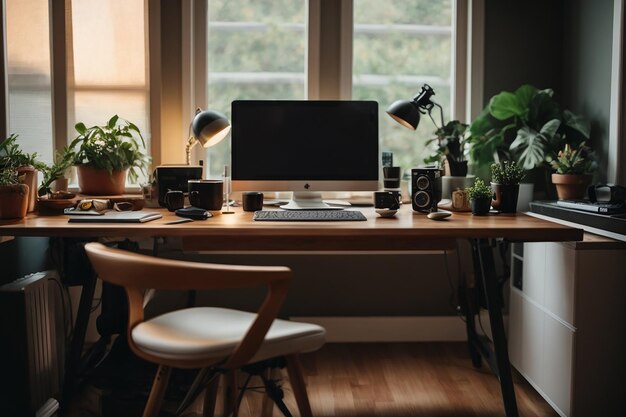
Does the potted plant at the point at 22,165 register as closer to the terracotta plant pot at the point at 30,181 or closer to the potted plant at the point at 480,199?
the terracotta plant pot at the point at 30,181

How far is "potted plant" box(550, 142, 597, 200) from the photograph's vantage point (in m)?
2.62

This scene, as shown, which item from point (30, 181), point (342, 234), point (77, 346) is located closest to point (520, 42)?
point (342, 234)

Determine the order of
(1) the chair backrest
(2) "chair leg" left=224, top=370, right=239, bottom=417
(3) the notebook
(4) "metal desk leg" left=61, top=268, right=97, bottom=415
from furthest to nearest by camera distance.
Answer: (4) "metal desk leg" left=61, top=268, right=97, bottom=415 → (3) the notebook → (2) "chair leg" left=224, top=370, right=239, bottom=417 → (1) the chair backrest

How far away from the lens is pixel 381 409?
7.90 ft

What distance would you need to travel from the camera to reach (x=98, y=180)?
8.93ft

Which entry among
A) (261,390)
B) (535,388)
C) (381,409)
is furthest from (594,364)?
(261,390)

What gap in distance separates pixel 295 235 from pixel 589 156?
1.53 meters

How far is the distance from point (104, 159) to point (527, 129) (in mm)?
1936

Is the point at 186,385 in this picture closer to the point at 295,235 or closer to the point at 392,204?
the point at 295,235

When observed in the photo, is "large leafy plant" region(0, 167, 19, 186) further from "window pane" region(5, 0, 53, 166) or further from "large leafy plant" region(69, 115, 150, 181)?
"window pane" region(5, 0, 53, 166)

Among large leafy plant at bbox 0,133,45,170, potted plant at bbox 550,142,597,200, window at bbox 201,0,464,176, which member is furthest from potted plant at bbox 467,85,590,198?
large leafy plant at bbox 0,133,45,170

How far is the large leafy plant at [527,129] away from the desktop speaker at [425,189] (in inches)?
22.4

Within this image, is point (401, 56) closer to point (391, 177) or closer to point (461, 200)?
point (391, 177)

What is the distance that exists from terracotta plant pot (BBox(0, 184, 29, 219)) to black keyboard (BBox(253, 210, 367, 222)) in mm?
846
